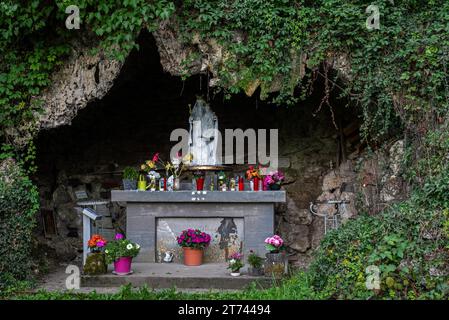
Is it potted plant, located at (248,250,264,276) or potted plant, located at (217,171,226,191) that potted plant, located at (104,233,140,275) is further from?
potted plant, located at (217,171,226,191)

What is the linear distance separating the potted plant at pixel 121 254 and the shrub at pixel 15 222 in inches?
47.0

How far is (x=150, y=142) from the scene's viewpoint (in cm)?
916

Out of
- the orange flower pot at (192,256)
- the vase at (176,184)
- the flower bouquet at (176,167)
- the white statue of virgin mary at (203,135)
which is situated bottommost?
the orange flower pot at (192,256)

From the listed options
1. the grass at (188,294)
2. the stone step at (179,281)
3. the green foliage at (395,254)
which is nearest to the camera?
the green foliage at (395,254)

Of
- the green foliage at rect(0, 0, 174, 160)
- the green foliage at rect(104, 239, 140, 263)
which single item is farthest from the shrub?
the green foliage at rect(104, 239, 140, 263)

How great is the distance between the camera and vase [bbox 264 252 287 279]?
6.29 metres

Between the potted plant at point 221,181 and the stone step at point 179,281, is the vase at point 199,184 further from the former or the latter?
the stone step at point 179,281

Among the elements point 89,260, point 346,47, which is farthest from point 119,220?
point 346,47

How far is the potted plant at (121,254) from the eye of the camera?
628 cm

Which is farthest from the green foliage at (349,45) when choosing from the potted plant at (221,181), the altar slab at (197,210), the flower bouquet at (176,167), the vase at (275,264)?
the vase at (275,264)

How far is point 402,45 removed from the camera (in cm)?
651

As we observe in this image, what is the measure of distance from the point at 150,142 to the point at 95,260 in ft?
10.7

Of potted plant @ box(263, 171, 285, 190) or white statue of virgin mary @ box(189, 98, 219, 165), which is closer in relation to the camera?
potted plant @ box(263, 171, 285, 190)

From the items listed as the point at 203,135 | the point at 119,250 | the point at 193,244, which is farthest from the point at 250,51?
the point at 119,250
